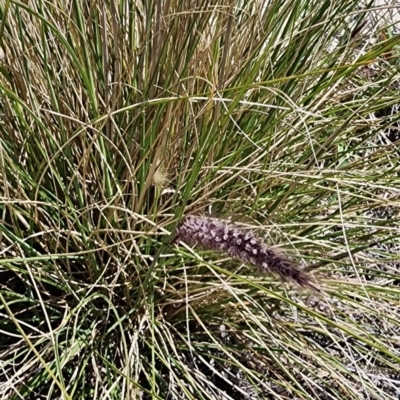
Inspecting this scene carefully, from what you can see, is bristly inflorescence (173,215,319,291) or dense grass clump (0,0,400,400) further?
dense grass clump (0,0,400,400)

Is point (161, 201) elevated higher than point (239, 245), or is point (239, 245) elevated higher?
point (239, 245)

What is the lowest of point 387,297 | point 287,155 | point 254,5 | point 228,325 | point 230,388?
point 230,388

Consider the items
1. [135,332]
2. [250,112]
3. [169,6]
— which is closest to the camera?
[169,6]

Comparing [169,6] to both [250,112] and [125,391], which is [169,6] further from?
[125,391]

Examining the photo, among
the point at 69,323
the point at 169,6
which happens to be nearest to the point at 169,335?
the point at 69,323

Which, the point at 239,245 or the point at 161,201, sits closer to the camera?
the point at 239,245

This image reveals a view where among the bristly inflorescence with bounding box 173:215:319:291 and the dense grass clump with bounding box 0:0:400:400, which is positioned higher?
the bristly inflorescence with bounding box 173:215:319:291
